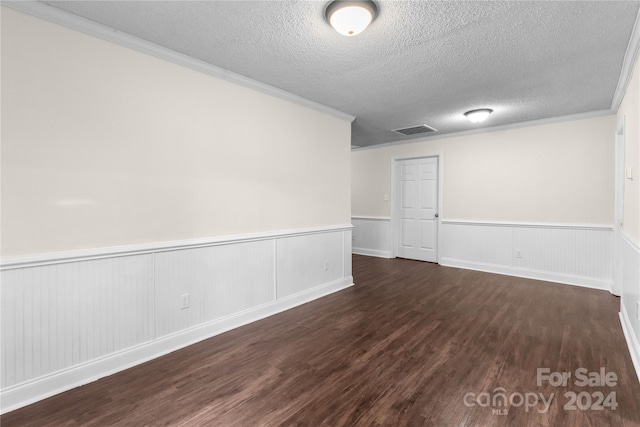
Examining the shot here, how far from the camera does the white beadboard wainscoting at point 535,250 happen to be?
4254mm

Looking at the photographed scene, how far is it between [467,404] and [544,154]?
433 cm

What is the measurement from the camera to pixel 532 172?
476 centimetres

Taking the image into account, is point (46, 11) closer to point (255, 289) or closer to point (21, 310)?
point (21, 310)

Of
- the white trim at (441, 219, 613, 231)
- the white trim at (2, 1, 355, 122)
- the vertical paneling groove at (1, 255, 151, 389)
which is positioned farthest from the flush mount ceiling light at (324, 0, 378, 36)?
the white trim at (441, 219, 613, 231)

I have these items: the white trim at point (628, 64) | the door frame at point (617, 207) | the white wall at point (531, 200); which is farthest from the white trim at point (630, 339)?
the white trim at point (628, 64)

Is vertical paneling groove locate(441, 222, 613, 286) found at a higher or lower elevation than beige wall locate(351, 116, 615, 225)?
lower

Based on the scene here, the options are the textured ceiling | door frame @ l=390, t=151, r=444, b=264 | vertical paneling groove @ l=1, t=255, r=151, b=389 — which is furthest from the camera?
door frame @ l=390, t=151, r=444, b=264

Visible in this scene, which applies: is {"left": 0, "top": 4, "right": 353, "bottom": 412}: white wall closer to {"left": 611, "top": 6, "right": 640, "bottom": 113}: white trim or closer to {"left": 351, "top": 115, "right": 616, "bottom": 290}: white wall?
{"left": 611, "top": 6, "right": 640, "bottom": 113}: white trim

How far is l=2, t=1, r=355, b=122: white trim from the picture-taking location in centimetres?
192

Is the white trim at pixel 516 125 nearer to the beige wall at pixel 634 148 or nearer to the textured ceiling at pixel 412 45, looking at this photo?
the textured ceiling at pixel 412 45

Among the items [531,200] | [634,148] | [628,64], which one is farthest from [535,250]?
[628,64]

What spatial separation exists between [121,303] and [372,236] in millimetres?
5208

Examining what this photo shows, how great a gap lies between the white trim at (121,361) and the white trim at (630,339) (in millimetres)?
3014

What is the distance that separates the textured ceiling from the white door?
2332 millimetres
